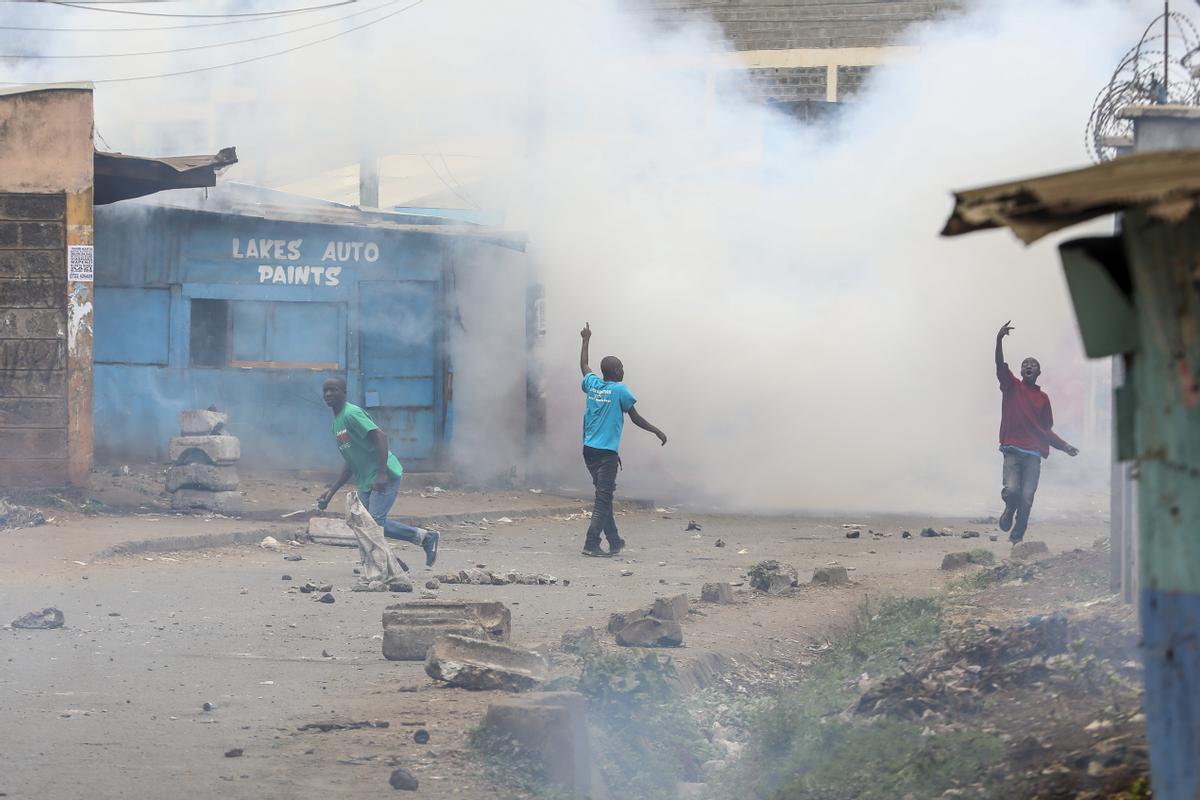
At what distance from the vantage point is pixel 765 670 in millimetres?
7332

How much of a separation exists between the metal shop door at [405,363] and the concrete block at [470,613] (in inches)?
367

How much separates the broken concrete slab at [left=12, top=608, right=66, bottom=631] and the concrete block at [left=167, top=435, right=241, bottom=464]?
5.62 metres

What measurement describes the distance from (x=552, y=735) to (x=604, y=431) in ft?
21.0

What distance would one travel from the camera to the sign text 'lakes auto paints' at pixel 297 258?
626 inches

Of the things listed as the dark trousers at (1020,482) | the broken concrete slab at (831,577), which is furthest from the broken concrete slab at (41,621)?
the dark trousers at (1020,482)

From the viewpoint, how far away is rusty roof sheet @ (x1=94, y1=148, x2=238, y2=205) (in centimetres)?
1270

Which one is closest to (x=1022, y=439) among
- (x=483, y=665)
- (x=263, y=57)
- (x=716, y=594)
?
(x=716, y=594)

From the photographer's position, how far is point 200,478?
13.1 m

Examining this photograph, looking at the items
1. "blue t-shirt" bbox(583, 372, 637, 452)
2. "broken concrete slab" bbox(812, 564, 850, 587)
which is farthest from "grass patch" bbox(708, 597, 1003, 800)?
"blue t-shirt" bbox(583, 372, 637, 452)

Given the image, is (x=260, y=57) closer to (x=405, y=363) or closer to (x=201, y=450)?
(x=405, y=363)

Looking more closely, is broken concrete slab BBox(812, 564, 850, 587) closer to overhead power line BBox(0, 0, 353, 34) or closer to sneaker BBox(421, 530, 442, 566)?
sneaker BBox(421, 530, 442, 566)

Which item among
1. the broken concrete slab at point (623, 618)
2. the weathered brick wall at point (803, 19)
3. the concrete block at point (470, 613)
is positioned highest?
the weathered brick wall at point (803, 19)

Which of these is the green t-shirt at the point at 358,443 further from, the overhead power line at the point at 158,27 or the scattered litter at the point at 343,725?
the overhead power line at the point at 158,27

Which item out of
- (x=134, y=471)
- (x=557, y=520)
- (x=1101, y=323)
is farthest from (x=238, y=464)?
(x=1101, y=323)
